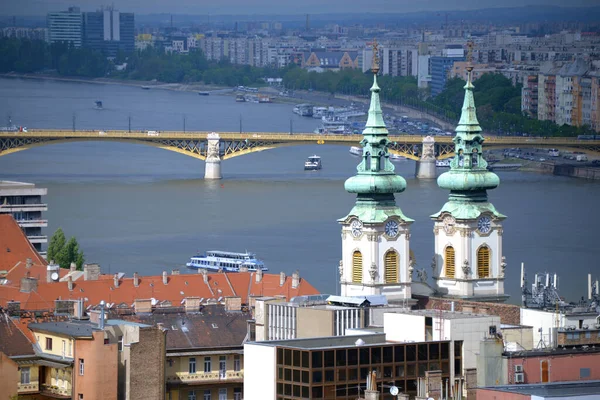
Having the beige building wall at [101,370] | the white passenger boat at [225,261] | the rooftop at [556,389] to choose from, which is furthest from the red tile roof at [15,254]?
the rooftop at [556,389]

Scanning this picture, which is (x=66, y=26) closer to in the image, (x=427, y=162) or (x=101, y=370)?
(x=427, y=162)

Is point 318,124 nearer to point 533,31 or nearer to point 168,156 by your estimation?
point 168,156

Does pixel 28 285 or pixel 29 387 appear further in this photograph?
pixel 28 285

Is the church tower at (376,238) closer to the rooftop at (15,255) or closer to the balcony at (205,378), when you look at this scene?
the balcony at (205,378)

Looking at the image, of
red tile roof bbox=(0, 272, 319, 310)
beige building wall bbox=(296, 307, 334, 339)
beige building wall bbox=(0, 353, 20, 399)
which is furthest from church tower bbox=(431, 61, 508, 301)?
beige building wall bbox=(0, 353, 20, 399)

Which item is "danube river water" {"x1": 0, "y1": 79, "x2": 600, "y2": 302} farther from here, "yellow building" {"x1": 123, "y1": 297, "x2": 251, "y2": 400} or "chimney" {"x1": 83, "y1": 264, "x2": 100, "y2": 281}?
"yellow building" {"x1": 123, "y1": 297, "x2": 251, "y2": 400}

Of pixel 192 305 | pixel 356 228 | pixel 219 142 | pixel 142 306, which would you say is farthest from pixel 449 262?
pixel 219 142

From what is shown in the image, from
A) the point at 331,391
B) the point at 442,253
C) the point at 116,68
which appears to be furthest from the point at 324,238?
the point at 116,68
